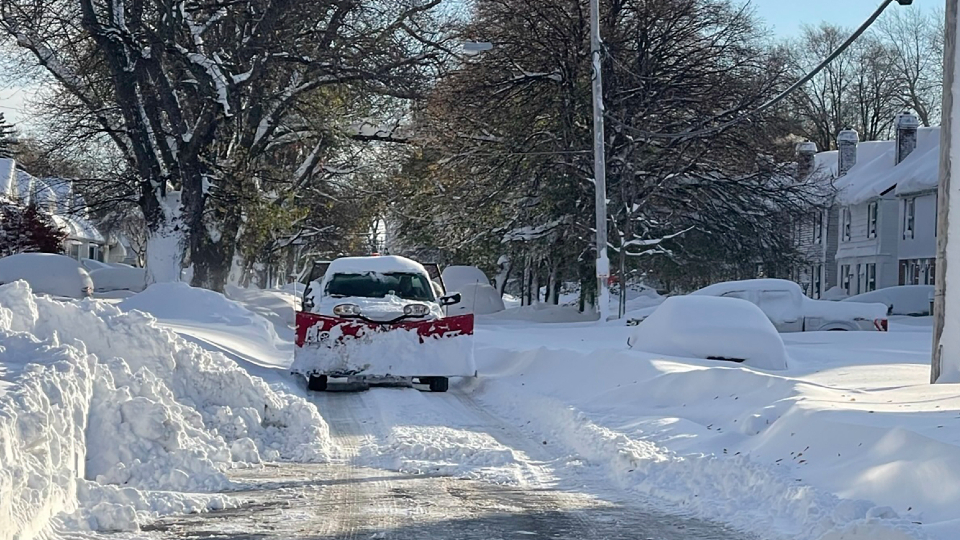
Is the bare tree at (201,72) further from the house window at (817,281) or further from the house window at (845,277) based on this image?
the house window at (817,281)

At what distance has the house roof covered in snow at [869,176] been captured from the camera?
183 feet

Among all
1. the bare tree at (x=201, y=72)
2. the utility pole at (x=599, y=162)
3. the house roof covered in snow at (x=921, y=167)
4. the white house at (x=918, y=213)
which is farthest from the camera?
the white house at (x=918, y=213)

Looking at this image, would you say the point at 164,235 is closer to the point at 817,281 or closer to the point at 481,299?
the point at 481,299

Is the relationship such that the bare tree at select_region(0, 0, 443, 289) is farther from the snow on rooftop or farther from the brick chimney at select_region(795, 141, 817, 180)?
the brick chimney at select_region(795, 141, 817, 180)

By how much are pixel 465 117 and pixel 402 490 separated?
94.0 ft

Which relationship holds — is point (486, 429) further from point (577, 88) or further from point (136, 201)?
point (577, 88)

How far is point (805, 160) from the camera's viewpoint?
5150 cm

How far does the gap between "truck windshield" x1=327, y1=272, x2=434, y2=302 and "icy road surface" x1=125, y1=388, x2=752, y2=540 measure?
5488 millimetres

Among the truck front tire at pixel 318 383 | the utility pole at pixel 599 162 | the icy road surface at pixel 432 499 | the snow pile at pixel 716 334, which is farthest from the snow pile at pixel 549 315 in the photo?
the icy road surface at pixel 432 499

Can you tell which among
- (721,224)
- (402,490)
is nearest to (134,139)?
(721,224)

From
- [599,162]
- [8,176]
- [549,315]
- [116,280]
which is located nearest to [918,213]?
[549,315]

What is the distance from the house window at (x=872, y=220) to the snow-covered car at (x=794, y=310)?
30237 millimetres

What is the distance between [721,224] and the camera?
3844cm

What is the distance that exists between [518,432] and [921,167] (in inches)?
1707
